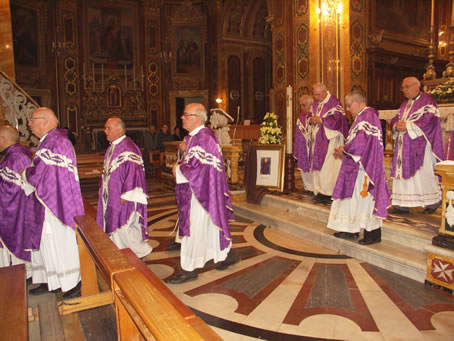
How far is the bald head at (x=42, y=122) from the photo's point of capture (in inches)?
145

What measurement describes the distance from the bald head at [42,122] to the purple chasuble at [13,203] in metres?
0.44

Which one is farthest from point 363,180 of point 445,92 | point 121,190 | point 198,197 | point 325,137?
point 445,92

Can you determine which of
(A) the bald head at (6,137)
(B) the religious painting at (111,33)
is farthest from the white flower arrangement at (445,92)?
(B) the religious painting at (111,33)

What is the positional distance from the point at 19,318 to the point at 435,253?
3.54 meters

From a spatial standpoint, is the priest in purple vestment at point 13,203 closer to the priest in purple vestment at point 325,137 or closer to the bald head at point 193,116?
the bald head at point 193,116

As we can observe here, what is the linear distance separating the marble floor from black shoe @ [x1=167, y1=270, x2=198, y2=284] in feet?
0.20

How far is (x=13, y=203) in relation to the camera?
390 centimetres

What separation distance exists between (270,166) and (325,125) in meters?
1.29

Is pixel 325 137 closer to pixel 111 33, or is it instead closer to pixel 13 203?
pixel 13 203

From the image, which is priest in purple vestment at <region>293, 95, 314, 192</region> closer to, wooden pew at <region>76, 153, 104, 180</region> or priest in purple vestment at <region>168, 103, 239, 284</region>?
priest in purple vestment at <region>168, 103, 239, 284</region>

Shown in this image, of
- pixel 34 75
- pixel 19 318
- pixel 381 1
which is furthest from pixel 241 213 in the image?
pixel 34 75

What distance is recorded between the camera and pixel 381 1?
12836 millimetres

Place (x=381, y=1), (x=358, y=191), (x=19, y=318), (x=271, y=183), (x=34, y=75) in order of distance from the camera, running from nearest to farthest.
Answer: (x=19, y=318)
(x=358, y=191)
(x=271, y=183)
(x=381, y=1)
(x=34, y=75)

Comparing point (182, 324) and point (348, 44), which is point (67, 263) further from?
point (348, 44)
